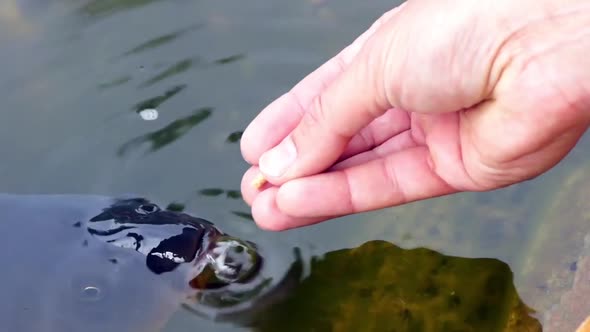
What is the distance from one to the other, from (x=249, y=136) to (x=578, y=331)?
1.02m

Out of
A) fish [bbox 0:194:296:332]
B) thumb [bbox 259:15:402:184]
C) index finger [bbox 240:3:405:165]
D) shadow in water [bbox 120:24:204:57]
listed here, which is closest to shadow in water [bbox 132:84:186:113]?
shadow in water [bbox 120:24:204:57]

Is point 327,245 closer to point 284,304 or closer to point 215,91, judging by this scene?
point 284,304

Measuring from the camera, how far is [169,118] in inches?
107

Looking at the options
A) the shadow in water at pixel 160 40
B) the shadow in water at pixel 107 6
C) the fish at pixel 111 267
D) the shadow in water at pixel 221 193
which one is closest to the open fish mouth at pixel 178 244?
the fish at pixel 111 267

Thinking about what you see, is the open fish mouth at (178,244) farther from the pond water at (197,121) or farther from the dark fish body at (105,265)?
the pond water at (197,121)

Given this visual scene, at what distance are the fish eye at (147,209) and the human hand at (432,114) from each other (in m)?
0.29

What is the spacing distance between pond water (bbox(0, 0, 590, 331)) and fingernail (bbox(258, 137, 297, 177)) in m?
0.39

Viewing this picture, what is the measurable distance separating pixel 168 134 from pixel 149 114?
13 cm

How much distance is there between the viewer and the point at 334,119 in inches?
74.4

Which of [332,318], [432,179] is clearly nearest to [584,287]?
[432,179]

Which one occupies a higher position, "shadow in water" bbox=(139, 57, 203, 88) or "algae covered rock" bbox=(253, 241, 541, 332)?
"shadow in water" bbox=(139, 57, 203, 88)

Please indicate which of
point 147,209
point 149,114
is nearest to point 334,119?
point 147,209

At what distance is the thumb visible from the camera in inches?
72.4

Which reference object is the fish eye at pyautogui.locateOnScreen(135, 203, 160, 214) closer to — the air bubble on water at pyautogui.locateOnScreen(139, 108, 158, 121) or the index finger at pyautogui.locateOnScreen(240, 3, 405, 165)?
the index finger at pyautogui.locateOnScreen(240, 3, 405, 165)
